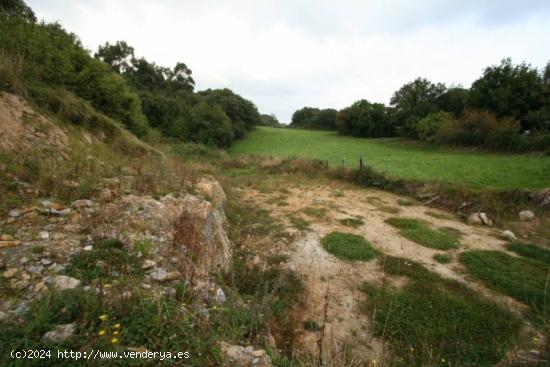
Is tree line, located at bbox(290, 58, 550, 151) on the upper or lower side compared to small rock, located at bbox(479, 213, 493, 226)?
upper

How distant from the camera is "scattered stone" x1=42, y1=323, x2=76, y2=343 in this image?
5.68 feet

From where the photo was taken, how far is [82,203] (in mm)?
3811

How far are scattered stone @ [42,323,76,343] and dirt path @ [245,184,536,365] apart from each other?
2.18 m

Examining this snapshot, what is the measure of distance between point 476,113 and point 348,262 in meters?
28.0

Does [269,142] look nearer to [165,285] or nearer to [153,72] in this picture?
[153,72]

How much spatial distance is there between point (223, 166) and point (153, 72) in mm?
33552

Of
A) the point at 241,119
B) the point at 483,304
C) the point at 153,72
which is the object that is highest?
the point at 153,72

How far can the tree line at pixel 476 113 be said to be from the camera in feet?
66.9

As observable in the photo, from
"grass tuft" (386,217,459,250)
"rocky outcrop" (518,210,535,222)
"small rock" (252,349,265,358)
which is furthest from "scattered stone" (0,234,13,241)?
"rocky outcrop" (518,210,535,222)

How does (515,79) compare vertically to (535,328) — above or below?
above

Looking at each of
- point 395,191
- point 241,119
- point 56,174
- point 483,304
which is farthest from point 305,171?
point 241,119

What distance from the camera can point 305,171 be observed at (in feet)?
54.1

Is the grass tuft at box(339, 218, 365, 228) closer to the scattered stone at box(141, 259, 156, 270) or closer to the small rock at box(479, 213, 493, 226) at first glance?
the small rock at box(479, 213, 493, 226)

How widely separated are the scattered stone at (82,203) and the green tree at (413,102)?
39.6 meters
